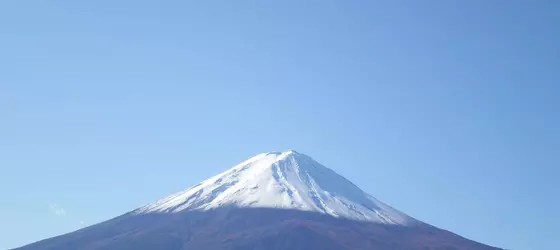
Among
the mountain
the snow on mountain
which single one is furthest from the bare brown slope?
the snow on mountain

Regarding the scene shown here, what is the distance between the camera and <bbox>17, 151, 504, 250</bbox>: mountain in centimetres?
12206

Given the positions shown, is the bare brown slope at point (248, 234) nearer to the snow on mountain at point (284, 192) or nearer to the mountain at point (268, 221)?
the mountain at point (268, 221)

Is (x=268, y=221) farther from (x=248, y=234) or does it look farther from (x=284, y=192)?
(x=284, y=192)

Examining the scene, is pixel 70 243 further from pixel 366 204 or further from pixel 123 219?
pixel 366 204

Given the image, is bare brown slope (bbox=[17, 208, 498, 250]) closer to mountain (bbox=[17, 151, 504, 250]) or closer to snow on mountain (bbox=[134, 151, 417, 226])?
mountain (bbox=[17, 151, 504, 250])

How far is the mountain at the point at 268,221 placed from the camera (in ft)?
400

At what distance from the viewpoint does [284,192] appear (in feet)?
488

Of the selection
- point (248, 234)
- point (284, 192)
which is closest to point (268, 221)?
point (248, 234)

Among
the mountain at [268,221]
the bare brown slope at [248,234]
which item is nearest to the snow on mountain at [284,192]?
the mountain at [268,221]

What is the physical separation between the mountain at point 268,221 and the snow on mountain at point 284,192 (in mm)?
243

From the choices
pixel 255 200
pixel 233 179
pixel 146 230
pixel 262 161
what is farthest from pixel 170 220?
pixel 262 161

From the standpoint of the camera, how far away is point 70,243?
12862 cm

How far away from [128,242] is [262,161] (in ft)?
195

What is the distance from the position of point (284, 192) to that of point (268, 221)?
57.5ft
